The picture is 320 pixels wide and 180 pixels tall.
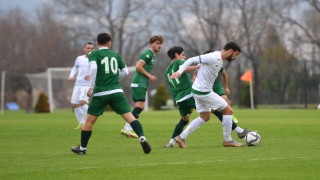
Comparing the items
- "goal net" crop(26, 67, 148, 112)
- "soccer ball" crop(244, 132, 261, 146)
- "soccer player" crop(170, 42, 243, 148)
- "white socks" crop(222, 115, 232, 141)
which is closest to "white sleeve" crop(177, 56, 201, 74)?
"soccer player" crop(170, 42, 243, 148)

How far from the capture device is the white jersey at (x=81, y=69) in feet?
70.8

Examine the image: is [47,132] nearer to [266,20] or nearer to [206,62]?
[206,62]

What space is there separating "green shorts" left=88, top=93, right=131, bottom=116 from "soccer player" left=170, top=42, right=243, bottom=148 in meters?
1.20

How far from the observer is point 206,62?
44.1ft

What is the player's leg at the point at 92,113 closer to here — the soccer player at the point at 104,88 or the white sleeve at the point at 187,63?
the soccer player at the point at 104,88

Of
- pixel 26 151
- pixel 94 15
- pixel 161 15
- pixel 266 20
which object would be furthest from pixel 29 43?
pixel 26 151

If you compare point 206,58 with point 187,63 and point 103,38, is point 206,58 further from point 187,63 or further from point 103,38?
point 103,38

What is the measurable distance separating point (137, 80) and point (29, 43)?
5830cm

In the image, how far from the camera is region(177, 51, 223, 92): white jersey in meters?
13.4

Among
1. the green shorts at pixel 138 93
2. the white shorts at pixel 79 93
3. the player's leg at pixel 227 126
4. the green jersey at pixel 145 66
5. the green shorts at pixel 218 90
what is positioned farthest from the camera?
the white shorts at pixel 79 93

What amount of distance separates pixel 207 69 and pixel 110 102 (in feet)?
6.30

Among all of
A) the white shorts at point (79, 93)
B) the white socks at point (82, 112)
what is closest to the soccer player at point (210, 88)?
the white shorts at point (79, 93)

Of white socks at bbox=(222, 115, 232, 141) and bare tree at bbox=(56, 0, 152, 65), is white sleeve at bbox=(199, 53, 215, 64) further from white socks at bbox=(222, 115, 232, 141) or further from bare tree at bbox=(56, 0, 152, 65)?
bare tree at bbox=(56, 0, 152, 65)

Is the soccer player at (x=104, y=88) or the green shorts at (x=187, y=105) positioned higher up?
the soccer player at (x=104, y=88)
